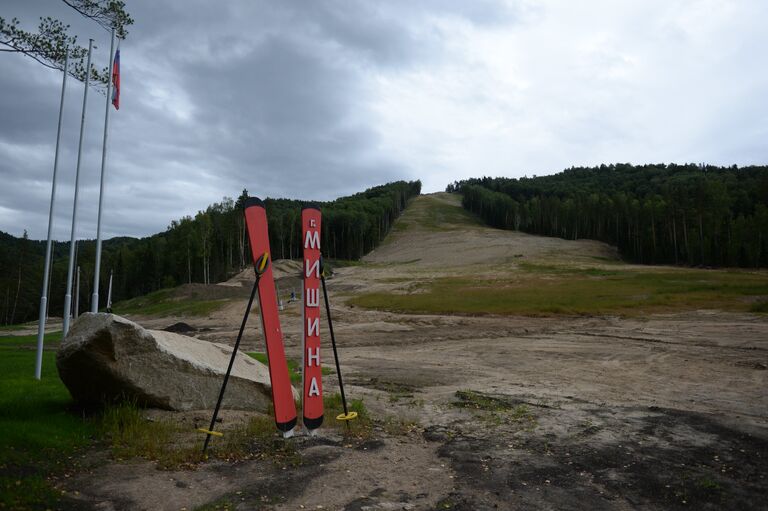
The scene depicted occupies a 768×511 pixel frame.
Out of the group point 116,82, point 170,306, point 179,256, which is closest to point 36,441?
point 116,82

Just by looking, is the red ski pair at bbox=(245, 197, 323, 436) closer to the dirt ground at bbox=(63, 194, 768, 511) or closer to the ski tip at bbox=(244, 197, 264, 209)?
the ski tip at bbox=(244, 197, 264, 209)

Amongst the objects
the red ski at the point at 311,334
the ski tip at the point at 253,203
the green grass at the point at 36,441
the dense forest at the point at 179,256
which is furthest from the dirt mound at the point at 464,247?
the green grass at the point at 36,441

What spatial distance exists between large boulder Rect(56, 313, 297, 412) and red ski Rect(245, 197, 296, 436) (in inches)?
95.2

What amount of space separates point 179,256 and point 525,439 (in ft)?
303

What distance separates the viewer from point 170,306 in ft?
187

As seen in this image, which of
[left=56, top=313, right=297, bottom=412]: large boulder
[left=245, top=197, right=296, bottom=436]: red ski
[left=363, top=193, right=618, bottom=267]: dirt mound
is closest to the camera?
[left=245, top=197, right=296, bottom=436]: red ski

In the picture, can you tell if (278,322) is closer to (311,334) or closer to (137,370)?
(311,334)

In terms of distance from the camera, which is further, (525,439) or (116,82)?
(116,82)

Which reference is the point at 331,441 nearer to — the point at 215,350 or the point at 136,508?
the point at 136,508

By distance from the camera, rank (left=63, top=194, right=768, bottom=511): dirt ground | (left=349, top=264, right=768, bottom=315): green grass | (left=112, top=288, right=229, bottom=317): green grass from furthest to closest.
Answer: (left=112, top=288, right=229, bottom=317): green grass, (left=349, top=264, right=768, bottom=315): green grass, (left=63, top=194, right=768, bottom=511): dirt ground

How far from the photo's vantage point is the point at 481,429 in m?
10.0

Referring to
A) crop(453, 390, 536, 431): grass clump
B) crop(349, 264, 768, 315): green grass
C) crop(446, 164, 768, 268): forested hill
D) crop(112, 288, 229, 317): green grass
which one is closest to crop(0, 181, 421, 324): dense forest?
crop(112, 288, 229, 317): green grass

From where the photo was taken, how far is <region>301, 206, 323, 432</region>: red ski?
28.8 feet

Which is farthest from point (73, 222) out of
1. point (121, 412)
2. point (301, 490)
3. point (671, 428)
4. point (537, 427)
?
point (671, 428)
